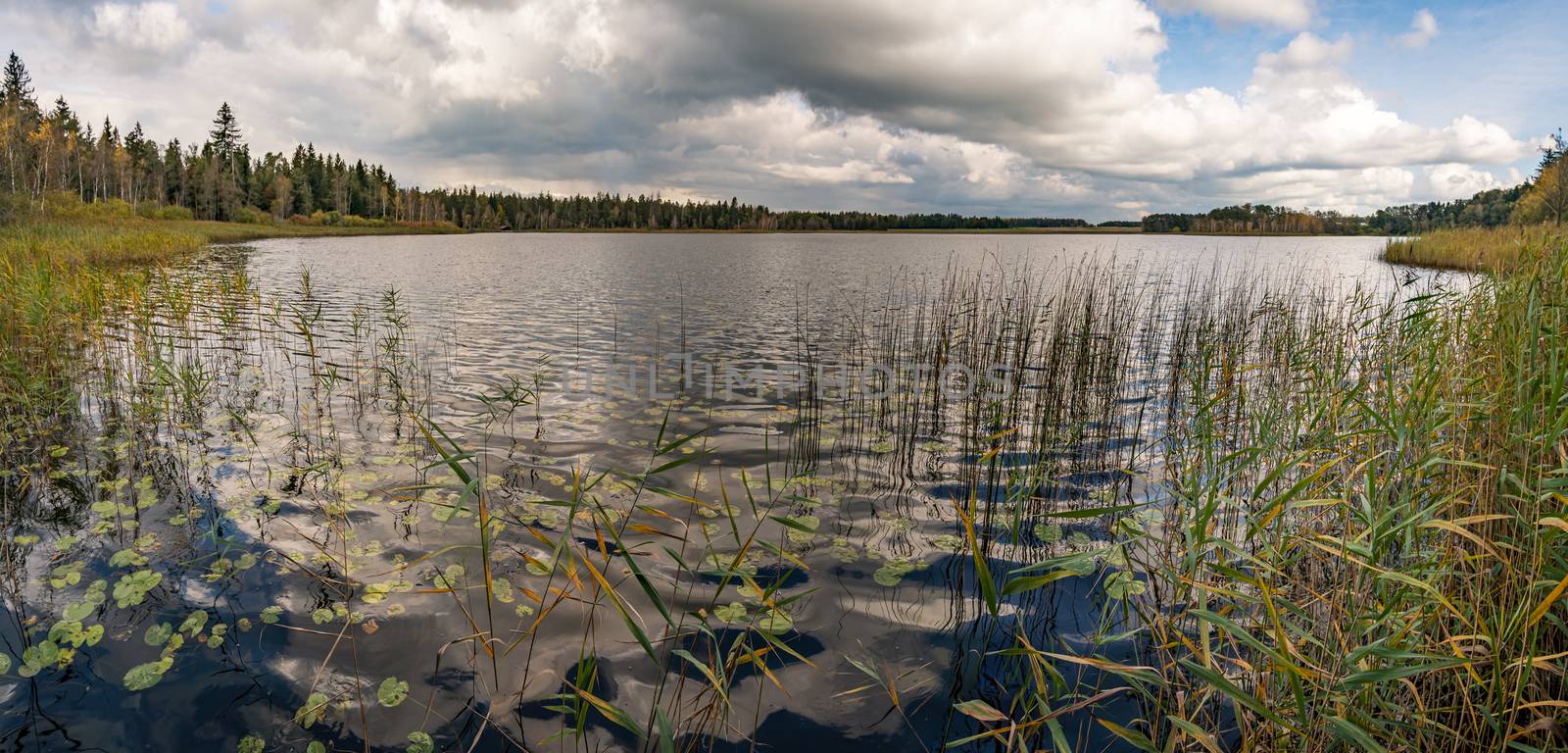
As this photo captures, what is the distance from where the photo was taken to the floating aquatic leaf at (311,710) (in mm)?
3307

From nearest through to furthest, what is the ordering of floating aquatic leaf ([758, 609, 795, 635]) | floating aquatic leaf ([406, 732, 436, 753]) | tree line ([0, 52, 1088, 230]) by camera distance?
1. floating aquatic leaf ([406, 732, 436, 753])
2. floating aquatic leaf ([758, 609, 795, 635])
3. tree line ([0, 52, 1088, 230])

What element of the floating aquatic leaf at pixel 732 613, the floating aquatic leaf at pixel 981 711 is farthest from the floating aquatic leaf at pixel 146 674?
the floating aquatic leaf at pixel 981 711

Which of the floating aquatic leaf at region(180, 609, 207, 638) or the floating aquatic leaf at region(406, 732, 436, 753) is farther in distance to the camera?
the floating aquatic leaf at region(180, 609, 207, 638)

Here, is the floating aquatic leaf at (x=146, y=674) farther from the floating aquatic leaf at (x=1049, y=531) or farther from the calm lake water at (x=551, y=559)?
the floating aquatic leaf at (x=1049, y=531)

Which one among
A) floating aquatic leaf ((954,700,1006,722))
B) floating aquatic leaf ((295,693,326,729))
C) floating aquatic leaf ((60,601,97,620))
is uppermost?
floating aquatic leaf ((954,700,1006,722))

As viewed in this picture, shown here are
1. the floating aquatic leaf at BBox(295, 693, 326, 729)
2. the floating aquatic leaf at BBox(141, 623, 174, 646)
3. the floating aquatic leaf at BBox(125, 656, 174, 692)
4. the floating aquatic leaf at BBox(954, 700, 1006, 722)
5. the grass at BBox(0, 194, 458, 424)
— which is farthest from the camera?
the grass at BBox(0, 194, 458, 424)

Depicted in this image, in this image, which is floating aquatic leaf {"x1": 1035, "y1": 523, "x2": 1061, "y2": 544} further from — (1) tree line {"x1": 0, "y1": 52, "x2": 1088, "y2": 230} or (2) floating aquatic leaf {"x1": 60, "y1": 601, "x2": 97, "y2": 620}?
(1) tree line {"x1": 0, "y1": 52, "x2": 1088, "y2": 230}

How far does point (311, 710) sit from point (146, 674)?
994 millimetres

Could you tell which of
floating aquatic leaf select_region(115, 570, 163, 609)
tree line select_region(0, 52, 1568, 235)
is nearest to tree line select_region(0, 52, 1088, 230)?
tree line select_region(0, 52, 1568, 235)

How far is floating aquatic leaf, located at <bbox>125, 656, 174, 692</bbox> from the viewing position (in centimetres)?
348

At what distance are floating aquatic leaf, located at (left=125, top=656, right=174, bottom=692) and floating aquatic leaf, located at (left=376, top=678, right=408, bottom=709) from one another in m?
1.10

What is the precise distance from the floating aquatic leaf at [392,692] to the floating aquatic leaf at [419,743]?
34 cm

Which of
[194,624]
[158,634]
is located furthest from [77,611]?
[194,624]

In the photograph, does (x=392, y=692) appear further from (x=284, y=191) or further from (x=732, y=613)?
(x=284, y=191)
